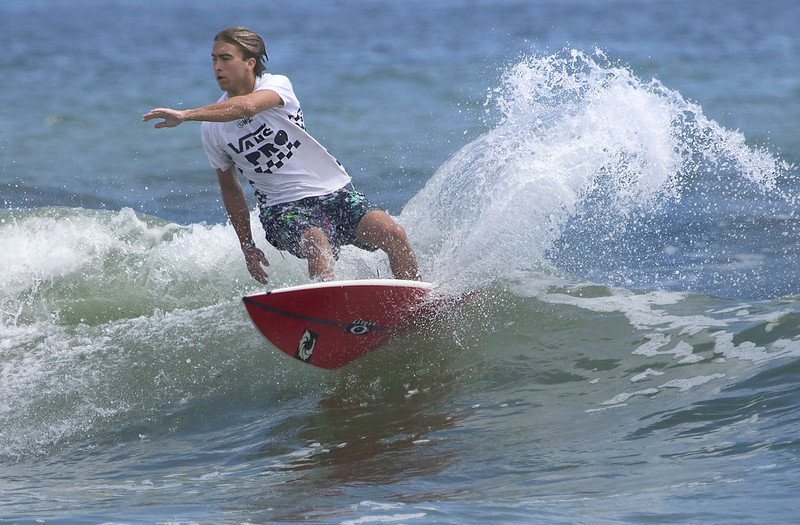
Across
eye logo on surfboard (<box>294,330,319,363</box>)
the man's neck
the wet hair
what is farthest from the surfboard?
the wet hair

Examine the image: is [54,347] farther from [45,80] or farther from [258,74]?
[45,80]

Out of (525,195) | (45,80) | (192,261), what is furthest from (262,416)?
(45,80)

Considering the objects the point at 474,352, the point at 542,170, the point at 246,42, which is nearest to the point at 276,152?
the point at 246,42

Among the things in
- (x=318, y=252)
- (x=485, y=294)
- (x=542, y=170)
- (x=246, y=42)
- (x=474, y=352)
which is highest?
(x=246, y=42)

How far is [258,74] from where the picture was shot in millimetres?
5715

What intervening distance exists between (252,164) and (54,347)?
8.34 ft

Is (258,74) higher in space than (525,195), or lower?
higher

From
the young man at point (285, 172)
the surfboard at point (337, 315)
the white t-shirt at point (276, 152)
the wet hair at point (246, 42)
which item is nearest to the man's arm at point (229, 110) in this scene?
the young man at point (285, 172)

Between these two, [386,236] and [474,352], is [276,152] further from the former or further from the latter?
[474,352]

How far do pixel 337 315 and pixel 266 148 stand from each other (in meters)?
1.11

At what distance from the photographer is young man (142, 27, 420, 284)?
5.56 m

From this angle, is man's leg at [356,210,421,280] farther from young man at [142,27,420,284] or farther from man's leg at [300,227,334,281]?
man's leg at [300,227,334,281]

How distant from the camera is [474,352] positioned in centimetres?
643

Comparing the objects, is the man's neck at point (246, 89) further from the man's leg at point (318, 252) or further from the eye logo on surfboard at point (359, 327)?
the eye logo on surfboard at point (359, 327)
